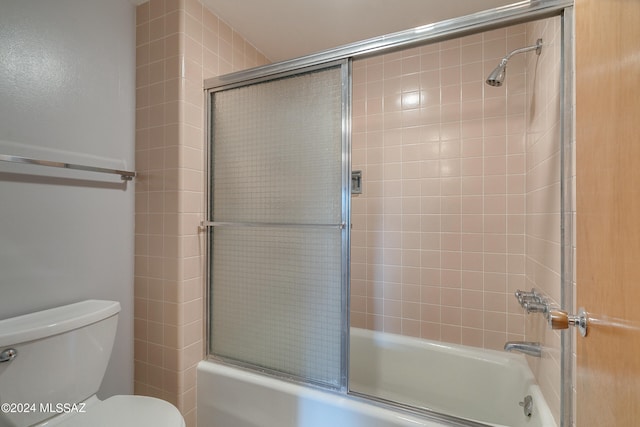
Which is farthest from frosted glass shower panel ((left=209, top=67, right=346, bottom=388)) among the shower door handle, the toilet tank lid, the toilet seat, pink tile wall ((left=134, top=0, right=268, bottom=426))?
the shower door handle

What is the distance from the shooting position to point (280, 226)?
136 centimetres

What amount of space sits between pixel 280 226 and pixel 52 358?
978 mm

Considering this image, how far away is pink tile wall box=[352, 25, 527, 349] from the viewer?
167cm

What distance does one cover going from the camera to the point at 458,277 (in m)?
1.79

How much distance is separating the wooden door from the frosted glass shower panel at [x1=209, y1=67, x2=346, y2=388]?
77 centimetres

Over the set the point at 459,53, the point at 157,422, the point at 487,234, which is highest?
the point at 459,53

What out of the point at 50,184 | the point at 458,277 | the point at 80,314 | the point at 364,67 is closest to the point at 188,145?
the point at 50,184

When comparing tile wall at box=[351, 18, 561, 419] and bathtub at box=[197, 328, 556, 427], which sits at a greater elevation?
tile wall at box=[351, 18, 561, 419]

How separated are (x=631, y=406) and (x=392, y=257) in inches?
60.2

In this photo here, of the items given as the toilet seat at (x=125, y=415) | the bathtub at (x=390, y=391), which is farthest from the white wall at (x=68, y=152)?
the bathtub at (x=390, y=391)

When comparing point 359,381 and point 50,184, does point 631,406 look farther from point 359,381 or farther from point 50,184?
point 50,184

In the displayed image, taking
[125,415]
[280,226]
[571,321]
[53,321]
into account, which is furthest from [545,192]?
[53,321]

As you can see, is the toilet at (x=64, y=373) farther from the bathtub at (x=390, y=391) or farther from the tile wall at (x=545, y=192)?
the tile wall at (x=545, y=192)

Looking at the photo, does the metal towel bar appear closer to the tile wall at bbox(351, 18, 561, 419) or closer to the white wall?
the white wall
